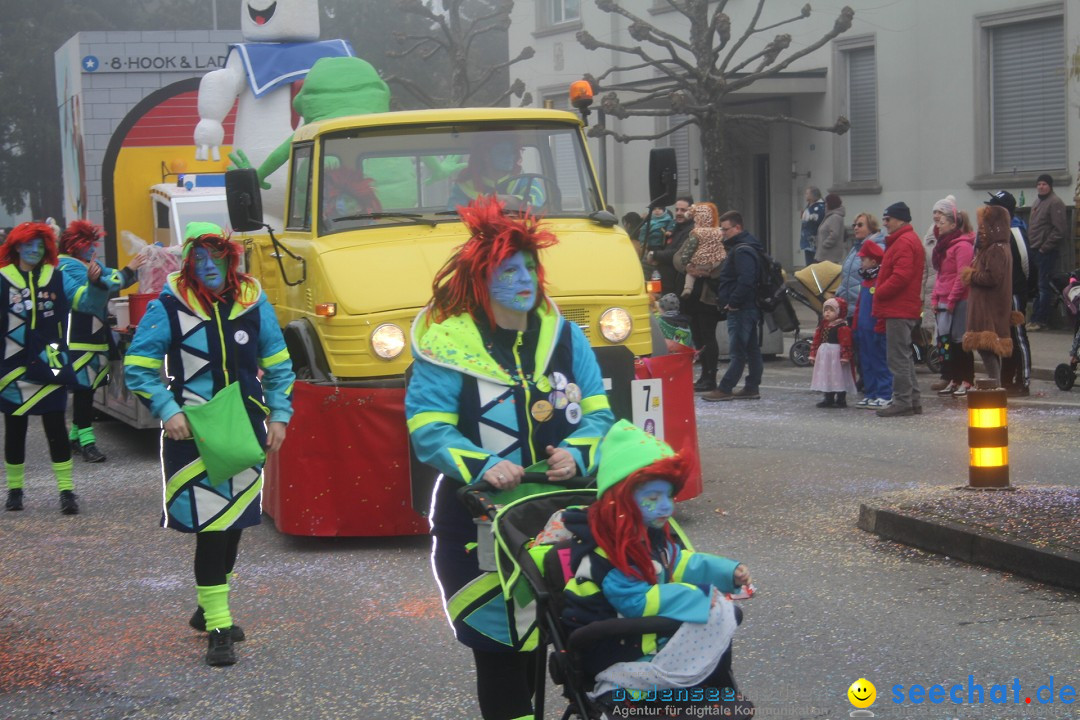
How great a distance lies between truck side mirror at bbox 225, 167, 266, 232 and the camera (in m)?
8.77

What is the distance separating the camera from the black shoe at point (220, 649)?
6207 millimetres

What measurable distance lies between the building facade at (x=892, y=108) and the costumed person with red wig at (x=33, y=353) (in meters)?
14.6

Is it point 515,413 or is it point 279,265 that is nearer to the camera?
point 515,413

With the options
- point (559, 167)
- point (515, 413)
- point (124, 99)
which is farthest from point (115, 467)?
point (515, 413)

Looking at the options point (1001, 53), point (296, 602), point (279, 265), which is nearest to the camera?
point (296, 602)

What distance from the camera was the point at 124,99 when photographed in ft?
55.6

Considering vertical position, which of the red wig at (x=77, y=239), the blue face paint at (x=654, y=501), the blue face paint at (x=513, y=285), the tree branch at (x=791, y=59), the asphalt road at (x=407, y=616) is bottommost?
the asphalt road at (x=407, y=616)

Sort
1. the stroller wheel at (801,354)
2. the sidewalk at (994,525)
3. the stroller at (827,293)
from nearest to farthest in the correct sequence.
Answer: the sidewalk at (994,525) < the stroller at (827,293) < the stroller wheel at (801,354)

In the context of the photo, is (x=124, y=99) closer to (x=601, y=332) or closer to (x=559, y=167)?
(x=559, y=167)

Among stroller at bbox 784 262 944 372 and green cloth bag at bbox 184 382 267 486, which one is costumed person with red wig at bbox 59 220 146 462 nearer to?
green cloth bag at bbox 184 382 267 486

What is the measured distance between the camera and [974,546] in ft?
24.6

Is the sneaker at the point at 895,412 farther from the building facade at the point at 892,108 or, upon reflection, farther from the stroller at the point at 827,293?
the building facade at the point at 892,108

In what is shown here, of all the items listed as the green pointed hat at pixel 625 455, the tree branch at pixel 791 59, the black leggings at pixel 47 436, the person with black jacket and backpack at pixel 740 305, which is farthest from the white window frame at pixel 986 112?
the green pointed hat at pixel 625 455

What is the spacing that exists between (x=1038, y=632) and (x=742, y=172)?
981 inches
